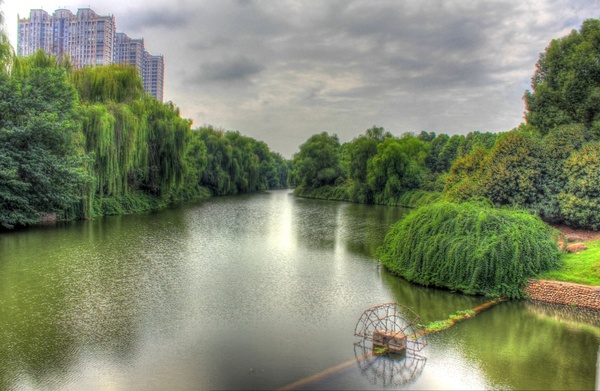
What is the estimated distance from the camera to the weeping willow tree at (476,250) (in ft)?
38.7

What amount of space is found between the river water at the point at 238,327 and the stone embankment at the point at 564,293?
0.47 metres

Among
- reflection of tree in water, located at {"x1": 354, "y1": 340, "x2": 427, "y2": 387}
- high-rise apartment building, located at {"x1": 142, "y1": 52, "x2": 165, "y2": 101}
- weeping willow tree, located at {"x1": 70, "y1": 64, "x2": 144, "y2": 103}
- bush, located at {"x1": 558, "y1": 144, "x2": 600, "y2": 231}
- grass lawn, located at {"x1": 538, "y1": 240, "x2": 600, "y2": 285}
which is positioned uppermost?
high-rise apartment building, located at {"x1": 142, "y1": 52, "x2": 165, "y2": 101}

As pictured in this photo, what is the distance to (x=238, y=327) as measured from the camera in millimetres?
9438

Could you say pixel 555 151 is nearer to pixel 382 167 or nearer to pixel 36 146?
pixel 36 146

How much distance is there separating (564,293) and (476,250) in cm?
239

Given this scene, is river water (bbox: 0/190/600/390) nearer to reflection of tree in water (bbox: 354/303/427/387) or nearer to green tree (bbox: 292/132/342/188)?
reflection of tree in water (bbox: 354/303/427/387)

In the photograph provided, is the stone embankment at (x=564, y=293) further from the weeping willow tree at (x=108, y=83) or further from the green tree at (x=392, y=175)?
the green tree at (x=392, y=175)

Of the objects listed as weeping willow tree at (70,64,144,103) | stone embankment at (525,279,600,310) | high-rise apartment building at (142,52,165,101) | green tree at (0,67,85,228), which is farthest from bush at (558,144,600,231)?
high-rise apartment building at (142,52,165,101)

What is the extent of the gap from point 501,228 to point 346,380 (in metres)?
7.60

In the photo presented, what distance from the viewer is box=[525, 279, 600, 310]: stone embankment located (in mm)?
10898

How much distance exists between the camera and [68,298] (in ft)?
36.3

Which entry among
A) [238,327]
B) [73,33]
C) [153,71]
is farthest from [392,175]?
[153,71]

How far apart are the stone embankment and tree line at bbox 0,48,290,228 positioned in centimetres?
2147

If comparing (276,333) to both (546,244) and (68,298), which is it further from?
(546,244)
